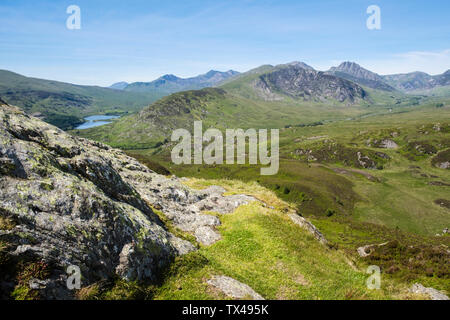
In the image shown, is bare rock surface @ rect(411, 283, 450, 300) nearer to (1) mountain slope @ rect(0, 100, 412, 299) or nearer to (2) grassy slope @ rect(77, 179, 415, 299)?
(2) grassy slope @ rect(77, 179, 415, 299)

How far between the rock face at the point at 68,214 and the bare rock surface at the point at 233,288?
3316 mm

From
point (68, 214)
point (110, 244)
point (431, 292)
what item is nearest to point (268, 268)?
point (110, 244)

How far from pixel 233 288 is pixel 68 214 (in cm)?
951

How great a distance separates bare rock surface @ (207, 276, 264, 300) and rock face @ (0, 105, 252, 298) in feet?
10.9

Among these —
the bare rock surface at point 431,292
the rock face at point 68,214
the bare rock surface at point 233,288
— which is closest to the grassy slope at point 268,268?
the bare rock surface at point 233,288

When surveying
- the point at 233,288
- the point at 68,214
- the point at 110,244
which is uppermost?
the point at 68,214

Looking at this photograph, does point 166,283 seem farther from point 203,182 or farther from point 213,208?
point 203,182

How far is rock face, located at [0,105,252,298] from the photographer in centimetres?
1005

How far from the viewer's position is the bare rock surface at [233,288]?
1269 centimetres

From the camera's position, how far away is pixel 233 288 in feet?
43.4

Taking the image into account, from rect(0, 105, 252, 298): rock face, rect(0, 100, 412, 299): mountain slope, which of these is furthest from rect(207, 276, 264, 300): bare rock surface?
rect(0, 105, 252, 298): rock face

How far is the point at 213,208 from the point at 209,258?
1118cm

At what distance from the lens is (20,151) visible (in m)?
12.3

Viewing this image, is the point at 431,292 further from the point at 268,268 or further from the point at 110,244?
the point at 110,244
